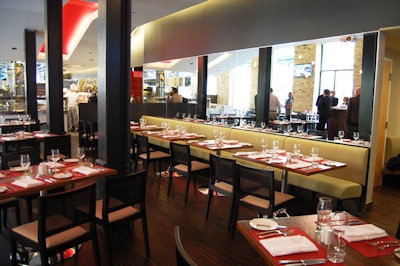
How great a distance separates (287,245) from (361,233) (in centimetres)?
54

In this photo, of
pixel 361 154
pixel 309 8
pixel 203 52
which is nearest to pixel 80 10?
pixel 203 52

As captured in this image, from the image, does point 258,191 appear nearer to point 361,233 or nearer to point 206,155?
point 361,233

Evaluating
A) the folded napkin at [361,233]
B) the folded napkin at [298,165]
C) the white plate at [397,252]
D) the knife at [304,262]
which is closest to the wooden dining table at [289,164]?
the folded napkin at [298,165]

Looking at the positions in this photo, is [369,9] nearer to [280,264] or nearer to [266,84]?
[266,84]

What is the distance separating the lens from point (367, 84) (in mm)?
5070

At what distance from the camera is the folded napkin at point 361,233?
6.53 ft

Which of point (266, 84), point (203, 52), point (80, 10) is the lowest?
point (266, 84)

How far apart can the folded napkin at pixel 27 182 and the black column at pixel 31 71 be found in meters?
7.00

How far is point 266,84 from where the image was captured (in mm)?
7398

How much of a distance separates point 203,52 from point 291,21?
9.48 ft

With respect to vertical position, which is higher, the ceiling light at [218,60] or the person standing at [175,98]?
the ceiling light at [218,60]

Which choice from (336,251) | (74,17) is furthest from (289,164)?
(74,17)

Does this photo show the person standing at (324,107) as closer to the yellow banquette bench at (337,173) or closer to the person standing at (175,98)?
the yellow banquette bench at (337,173)

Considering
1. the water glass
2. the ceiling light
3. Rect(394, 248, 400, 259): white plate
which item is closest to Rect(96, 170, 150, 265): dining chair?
the water glass
